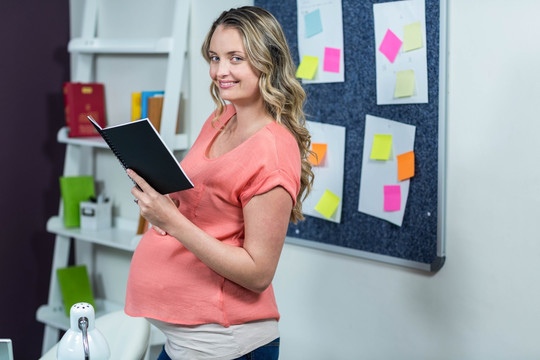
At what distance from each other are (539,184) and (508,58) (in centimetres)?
34

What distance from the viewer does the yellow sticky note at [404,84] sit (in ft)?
5.86

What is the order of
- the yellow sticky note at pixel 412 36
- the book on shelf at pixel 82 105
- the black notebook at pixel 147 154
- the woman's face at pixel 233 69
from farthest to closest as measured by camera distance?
1. the book on shelf at pixel 82 105
2. the yellow sticky note at pixel 412 36
3. the woman's face at pixel 233 69
4. the black notebook at pixel 147 154

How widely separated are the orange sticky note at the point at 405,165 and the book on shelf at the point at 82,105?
133cm

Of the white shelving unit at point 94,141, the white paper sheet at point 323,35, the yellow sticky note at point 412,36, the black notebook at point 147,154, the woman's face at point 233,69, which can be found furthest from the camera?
the white shelving unit at point 94,141

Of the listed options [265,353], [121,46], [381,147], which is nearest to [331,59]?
[381,147]

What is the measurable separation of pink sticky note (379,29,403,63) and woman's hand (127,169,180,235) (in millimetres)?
905

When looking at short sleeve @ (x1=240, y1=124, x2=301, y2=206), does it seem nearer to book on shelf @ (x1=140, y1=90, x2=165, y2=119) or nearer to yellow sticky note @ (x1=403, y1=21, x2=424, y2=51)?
yellow sticky note @ (x1=403, y1=21, x2=424, y2=51)

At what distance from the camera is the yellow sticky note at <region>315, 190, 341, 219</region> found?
201 centimetres

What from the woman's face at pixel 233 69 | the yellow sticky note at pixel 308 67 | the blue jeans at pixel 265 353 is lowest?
the blue jeans at pixel 265 353

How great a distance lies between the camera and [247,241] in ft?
3.94

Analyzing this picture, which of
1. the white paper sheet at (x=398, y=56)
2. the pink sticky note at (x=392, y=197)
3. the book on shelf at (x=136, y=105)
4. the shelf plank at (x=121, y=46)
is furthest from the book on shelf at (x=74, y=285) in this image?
the white paper sheet at (x=398, y=56)

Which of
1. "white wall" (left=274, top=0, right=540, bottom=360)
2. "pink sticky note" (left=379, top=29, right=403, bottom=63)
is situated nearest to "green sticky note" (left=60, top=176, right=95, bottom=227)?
"white wall" (left=274, top=0, right=540, bottom=360)

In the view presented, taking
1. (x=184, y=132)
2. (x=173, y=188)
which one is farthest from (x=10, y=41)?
(x=173, y=188)

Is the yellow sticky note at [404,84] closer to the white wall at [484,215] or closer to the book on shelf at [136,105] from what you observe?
the white wall at [484,215]
